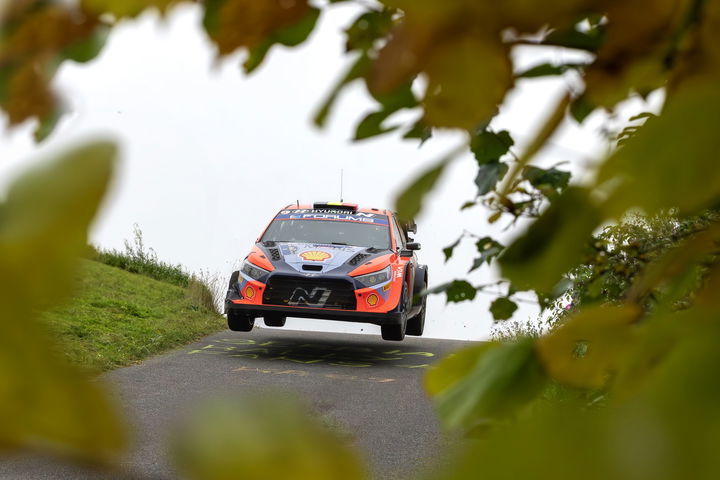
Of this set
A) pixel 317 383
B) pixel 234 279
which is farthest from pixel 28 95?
pixel 234 279

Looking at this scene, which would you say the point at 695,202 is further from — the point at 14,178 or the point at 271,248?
the point at 271,248

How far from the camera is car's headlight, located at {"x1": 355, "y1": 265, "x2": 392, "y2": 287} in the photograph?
253 inches

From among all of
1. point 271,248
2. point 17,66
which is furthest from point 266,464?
point 271,248

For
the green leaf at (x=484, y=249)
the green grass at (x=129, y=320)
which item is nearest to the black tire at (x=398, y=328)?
the green grass at (x=129, y=320)

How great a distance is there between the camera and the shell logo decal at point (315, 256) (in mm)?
6500

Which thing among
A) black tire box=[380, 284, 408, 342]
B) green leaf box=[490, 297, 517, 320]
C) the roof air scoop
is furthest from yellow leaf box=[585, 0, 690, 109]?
the roof air scoop

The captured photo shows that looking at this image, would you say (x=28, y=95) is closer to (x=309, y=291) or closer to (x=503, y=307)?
(x=503, y=307)

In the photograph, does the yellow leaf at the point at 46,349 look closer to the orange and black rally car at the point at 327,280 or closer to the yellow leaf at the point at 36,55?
the yellow leaf at the point at 36,55

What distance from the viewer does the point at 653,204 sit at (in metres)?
0.19

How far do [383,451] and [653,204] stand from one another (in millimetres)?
3702

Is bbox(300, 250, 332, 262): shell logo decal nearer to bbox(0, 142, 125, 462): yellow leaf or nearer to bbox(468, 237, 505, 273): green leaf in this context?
bbox(468, 237, 505, 273): green leaf

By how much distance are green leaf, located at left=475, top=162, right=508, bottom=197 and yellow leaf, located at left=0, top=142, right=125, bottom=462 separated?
77cm

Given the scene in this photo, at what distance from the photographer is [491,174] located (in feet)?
2.85

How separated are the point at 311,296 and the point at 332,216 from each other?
124cm
